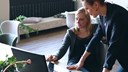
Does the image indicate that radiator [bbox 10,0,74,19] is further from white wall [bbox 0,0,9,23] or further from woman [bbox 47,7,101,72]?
woman [bbox 47,7,101,72]

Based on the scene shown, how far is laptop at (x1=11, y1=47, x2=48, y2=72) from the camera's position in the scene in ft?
4.65

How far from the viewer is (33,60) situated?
4.76 ft

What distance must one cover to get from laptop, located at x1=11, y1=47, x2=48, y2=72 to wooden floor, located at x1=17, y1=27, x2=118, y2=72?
286 cm

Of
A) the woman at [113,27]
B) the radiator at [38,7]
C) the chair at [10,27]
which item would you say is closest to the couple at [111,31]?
the woman at [113,27]

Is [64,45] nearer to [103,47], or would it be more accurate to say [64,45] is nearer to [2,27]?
[103,47]

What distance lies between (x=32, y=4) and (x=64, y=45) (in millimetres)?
4137

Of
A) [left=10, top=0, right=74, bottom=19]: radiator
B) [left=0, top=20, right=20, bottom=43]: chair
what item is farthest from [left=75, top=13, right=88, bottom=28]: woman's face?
[left=10, top=0, right=74, bottom=19]: radiator

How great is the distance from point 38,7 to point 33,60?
5065 millimetres

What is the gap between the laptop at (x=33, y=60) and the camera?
4.65 feet

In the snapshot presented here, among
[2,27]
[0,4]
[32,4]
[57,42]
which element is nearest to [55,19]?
[32,4]

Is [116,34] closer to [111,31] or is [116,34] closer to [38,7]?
[111,31]

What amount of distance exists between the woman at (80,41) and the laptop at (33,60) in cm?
75

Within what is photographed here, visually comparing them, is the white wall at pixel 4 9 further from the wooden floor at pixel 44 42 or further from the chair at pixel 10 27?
the chair at pixel 10 27

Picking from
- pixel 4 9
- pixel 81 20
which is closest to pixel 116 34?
pixel 81 20
